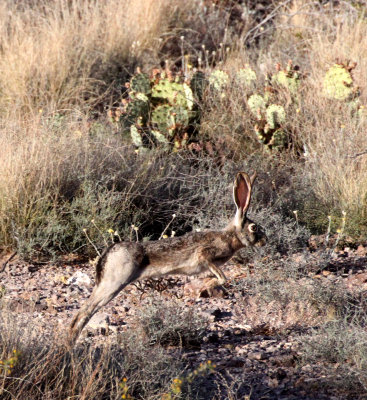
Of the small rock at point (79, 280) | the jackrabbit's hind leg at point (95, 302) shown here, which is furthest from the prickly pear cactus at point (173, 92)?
the jackrabbit's hind leg at point (95, 302)

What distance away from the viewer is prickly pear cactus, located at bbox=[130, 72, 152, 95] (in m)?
8.04

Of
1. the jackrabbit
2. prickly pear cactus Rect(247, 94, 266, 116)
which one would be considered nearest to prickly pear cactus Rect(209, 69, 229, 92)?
prickly pear cactus Rect(247, 94, 266, 116)

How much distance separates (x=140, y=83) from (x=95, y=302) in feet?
13.7

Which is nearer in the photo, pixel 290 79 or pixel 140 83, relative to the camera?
pixel 140 83

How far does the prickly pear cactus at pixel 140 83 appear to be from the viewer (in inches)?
316

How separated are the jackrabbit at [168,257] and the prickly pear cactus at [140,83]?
3568 mm

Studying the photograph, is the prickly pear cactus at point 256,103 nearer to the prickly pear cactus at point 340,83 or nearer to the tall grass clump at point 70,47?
the prickly pear cactus at point 340,83

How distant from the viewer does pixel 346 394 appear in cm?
394

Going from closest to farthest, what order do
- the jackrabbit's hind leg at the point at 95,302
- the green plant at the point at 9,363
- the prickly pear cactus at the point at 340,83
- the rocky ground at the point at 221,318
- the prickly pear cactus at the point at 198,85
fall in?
the green plant at the point at 9,363
the rocky ground at the point at 221,318
the jackrabbit's hind leg at the point at 95,302
the prickly pear cactus at the point at 340,83
the prickly pear cactus at the point at 198,85

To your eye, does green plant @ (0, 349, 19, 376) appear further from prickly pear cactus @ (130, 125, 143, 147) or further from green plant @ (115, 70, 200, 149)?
green plant @ (115, 70, 200, 149)

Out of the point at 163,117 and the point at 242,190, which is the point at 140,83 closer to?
the point at 163,117

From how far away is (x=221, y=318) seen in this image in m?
5.13

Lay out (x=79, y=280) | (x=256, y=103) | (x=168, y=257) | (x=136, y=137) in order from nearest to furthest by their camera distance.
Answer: (x=168, y=257)
(x=79, y=280)
(x=136, y=137)
(x=256, y=103)

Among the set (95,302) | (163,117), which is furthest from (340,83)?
(95,302)
